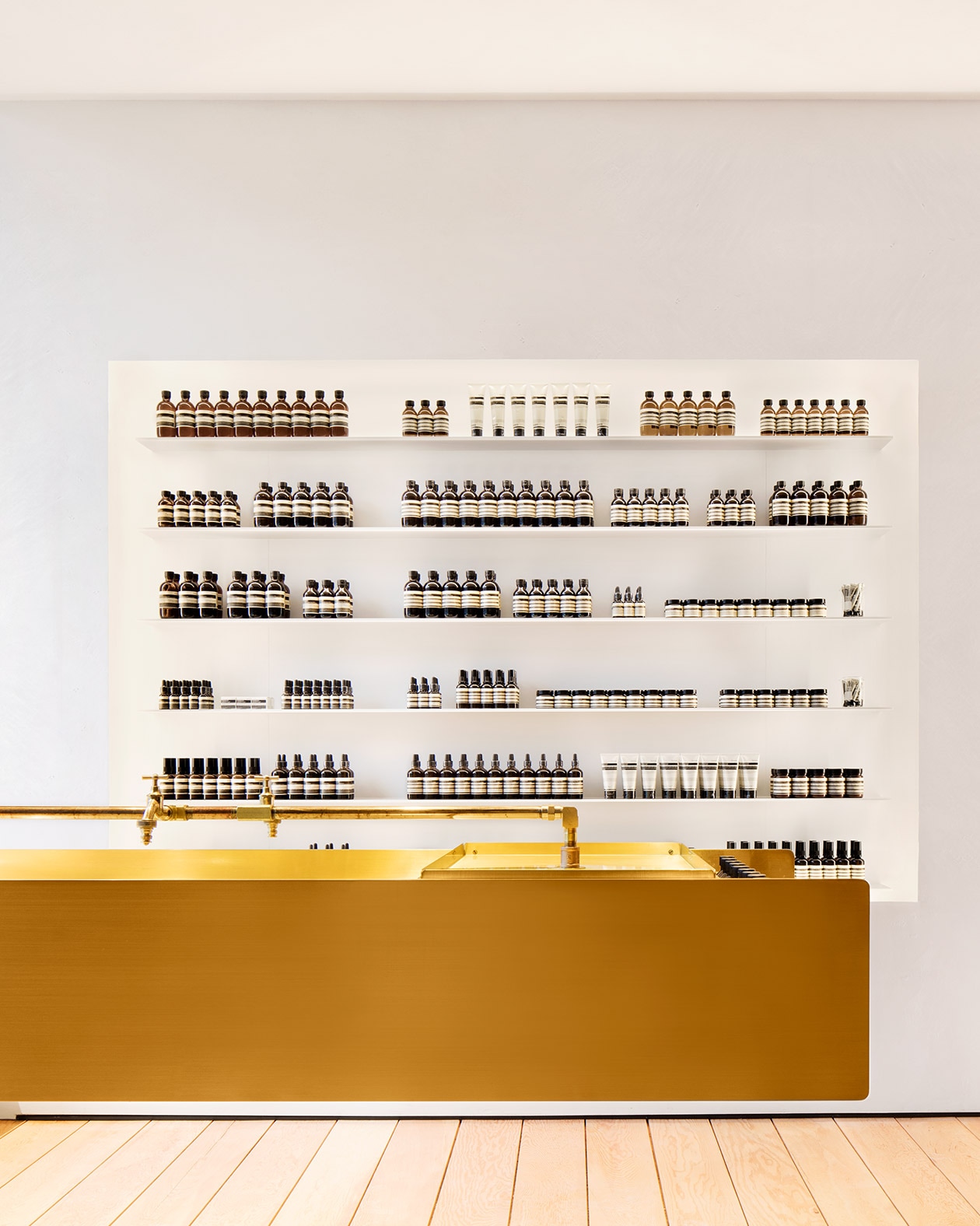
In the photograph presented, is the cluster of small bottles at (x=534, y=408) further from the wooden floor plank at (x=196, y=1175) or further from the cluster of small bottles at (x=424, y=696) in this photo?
the wooden floor plank at (x=196, y=1175)

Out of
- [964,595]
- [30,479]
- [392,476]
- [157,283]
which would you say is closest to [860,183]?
[964,595]

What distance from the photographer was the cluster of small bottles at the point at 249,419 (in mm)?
3398

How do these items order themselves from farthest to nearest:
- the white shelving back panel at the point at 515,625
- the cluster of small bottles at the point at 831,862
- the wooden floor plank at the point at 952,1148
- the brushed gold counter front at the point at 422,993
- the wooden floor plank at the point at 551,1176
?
1. the white shelving back panel at the point at 515,625
2. the cluster of small bottles at the point at 831,862
3. the wooden floor plank at the point at 952,1148
4. the wooden floor plank at the point at 551,1176
5. the brushed gold counter front at the point at 422,993

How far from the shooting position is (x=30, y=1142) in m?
3.04

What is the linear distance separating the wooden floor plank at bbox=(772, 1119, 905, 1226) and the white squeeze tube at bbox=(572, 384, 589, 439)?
250 centimetres

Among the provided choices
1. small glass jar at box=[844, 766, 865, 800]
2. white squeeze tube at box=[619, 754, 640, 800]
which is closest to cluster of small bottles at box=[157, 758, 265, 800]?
white squeeze tube at box=[619, 754, 640, 800]

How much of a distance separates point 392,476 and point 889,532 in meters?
1.92

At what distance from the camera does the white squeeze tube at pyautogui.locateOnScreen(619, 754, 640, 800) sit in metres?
3.37

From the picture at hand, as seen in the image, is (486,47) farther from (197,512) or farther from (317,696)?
(317,696)

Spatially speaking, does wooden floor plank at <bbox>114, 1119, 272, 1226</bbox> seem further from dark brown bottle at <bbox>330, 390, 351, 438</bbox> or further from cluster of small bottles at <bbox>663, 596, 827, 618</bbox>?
dark brown bottle at <bbox>330, 390, 351, 438</bbox>

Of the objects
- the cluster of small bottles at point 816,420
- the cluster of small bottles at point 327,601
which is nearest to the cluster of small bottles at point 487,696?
the cluster of small bottles at point 327,601

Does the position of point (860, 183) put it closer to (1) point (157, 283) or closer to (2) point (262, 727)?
(1) point (157, 283)

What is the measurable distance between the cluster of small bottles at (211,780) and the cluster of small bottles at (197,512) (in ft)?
2.85

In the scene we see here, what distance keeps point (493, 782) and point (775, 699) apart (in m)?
1.08
